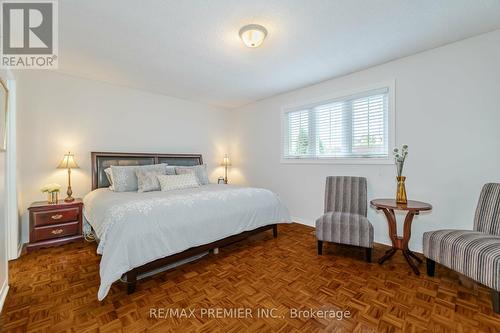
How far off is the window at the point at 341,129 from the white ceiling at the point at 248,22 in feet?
1.70

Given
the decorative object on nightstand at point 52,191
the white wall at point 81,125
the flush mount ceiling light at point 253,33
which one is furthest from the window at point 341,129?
the decorative object on nightstand at point 52,191

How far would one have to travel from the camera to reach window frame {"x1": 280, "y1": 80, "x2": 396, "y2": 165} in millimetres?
2965

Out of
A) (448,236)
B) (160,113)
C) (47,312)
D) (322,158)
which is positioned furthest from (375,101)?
(47,312)

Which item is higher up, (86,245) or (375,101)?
(375,101)

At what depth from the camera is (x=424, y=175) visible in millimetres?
2723

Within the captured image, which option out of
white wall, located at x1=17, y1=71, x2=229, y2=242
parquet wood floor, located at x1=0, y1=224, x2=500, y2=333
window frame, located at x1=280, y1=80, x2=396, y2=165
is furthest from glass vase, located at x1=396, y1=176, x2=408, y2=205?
white wall, located at x1=17, y1=71, x2=229, y2=242

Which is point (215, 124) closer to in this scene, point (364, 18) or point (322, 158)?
point (322, 158)

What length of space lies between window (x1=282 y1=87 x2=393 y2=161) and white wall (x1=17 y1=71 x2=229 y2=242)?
235 centimetres

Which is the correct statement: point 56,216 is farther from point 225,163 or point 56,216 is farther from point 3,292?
point 225,163

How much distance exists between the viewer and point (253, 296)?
190 cm

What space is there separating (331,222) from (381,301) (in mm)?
978

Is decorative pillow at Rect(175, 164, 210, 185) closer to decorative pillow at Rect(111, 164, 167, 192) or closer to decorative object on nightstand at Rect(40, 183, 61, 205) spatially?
decorative pillow at Rect(111, 164, 167, 192)

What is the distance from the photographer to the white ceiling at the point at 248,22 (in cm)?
192

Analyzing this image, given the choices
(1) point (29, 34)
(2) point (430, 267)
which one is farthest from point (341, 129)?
(1) point (29, 34)
